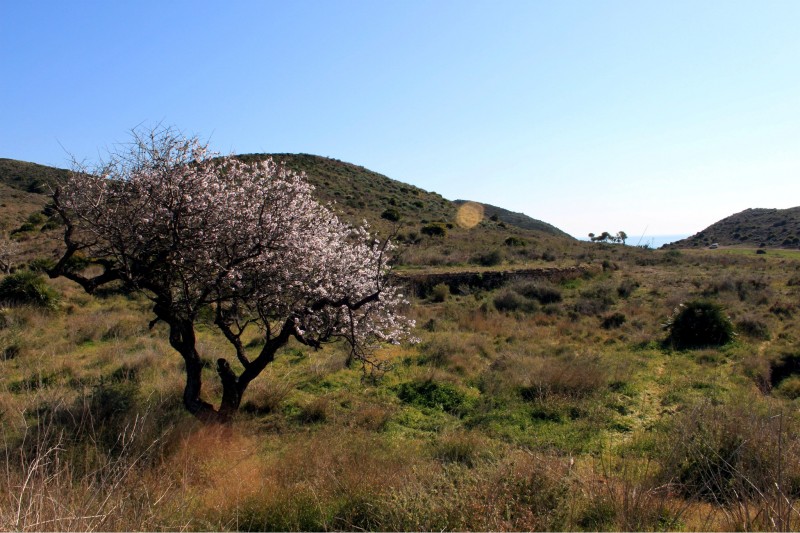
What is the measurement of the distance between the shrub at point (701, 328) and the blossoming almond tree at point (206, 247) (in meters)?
13.3

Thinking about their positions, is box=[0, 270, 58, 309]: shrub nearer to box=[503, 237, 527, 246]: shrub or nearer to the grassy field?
the grassy field

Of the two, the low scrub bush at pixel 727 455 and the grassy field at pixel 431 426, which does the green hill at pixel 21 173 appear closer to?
the grassy field at pixel 431 426

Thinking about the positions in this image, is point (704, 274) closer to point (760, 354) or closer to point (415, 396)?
point (760, 354)

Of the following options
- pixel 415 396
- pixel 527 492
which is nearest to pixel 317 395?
pixel 415 396

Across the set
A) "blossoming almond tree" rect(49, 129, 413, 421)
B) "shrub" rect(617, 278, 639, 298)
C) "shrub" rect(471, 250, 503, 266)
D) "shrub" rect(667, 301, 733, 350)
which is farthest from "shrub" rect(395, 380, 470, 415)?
"shrub" rect(471, 250, 503, 266)

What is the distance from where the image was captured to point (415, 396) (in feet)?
35.8

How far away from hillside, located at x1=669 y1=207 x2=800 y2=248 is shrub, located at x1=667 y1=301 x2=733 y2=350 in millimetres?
58146

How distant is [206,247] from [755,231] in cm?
9193

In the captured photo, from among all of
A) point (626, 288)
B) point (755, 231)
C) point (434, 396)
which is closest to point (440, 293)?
point (626, 288)

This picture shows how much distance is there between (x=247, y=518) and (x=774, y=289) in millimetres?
29773

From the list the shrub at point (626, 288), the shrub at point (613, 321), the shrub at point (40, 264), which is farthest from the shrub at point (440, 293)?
the shrub at point (40, 264)

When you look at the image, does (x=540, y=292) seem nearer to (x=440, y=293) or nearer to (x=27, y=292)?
(x=440, y=293)

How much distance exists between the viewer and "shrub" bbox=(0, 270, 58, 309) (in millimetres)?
18078

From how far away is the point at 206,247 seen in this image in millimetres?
7422
